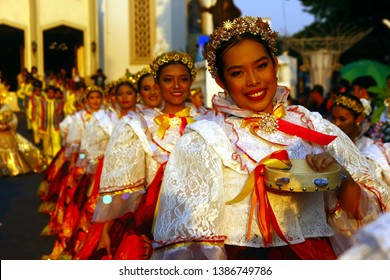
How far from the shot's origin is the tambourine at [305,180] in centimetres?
214

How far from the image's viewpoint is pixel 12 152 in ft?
41.5

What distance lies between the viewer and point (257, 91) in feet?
8.14

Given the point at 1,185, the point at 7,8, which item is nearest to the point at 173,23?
the point at 7,8

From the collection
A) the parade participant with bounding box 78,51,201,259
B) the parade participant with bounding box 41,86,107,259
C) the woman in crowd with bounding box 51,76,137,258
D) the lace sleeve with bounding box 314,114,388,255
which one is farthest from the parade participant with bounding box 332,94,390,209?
the parade participant with bounding box 41,86,107,259

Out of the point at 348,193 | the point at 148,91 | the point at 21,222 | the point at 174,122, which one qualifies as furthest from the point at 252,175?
the point at 21,222

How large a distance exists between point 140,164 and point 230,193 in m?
1.82

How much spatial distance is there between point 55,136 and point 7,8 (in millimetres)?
8202

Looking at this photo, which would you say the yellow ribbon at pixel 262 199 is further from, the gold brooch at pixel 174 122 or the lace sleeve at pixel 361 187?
the gold brooch at pixel 174 122

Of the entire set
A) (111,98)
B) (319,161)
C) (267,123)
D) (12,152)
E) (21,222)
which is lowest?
(21,222)

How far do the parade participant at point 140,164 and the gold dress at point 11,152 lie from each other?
843 centimetres

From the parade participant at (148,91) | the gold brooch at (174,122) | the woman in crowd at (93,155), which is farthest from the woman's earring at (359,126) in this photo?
the woman in crowd at (93,155)

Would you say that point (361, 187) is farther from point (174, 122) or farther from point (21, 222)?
point (21, 222)

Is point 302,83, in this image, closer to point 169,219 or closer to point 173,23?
point 173,23

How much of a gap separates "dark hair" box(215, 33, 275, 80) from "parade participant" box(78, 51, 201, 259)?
1.39 m
